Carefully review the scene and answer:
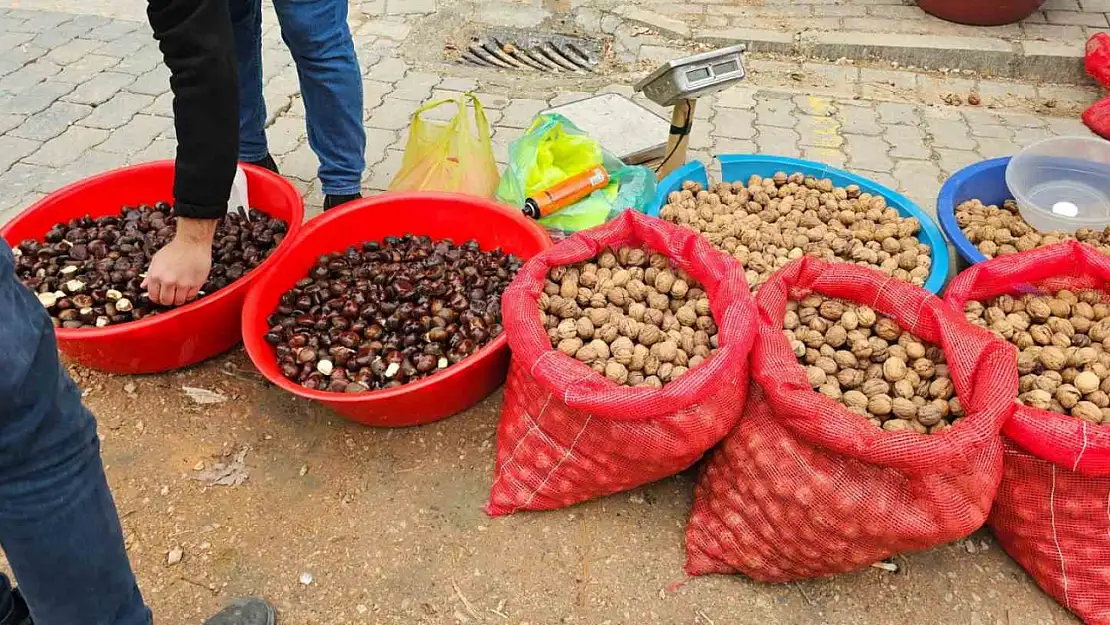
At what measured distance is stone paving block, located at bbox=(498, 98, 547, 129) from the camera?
395 centimetres

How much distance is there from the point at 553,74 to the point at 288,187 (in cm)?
230

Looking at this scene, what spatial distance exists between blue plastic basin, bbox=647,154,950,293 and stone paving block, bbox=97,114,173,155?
8.47 feet

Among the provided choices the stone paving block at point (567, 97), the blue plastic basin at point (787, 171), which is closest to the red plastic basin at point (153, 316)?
the blue plastic basin at point (787, 171)

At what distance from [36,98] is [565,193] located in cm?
312

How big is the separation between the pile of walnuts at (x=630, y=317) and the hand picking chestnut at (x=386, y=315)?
0.33 meters

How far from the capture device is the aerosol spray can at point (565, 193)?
282cm

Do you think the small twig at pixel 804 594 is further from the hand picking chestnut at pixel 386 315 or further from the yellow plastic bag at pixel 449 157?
the yellow plastic bag at pixel 449 157

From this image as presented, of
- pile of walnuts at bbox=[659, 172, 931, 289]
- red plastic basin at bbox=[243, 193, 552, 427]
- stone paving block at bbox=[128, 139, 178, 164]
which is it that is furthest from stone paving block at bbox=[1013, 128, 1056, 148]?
stone paving block at bbox=[128, 139, 178, 164]

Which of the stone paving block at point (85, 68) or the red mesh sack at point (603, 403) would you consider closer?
the red mesh sack at point (603, 403)

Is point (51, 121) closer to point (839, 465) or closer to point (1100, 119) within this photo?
point (839, 465)

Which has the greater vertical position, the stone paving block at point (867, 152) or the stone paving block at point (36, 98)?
the stone paving block at point (36, 98)

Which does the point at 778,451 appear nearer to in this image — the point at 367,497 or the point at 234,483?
the point at 367,497

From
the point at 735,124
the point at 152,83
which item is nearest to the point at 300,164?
the point at 152,83

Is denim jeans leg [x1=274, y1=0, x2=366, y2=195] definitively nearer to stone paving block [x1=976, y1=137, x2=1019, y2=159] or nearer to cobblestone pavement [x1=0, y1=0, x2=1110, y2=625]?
cobblestone pavement [x1=0, y1=0, x2=1110, y2=625]
